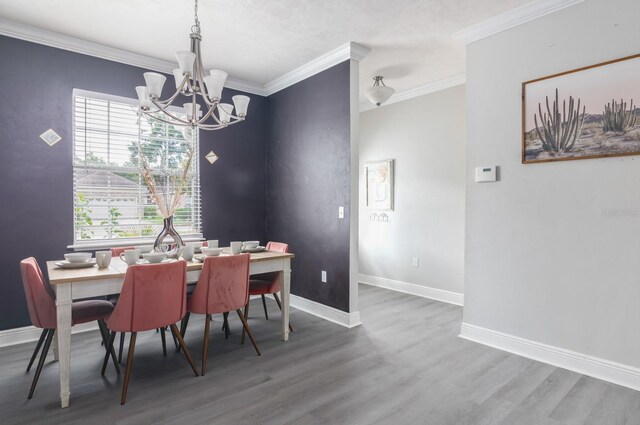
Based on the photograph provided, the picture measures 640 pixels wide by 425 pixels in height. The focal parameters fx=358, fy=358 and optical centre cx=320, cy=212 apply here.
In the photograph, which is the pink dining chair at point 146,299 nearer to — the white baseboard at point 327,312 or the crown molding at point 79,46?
the white baseboard at point 327,312

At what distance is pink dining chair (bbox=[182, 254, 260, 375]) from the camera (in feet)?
8.38

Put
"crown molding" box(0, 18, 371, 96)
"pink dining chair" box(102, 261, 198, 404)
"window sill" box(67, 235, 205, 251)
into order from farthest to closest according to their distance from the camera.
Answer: "window sill" box(67, 235, 205, 251), "crown molding" box(0, 18, 371, 96), "pink dining chair" box(102, 261, 198, 404)

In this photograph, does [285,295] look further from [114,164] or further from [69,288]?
[114,164]

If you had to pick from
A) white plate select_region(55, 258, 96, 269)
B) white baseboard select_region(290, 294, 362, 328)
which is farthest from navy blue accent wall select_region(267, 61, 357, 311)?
white plate select_region(55, 258, 96, 269)

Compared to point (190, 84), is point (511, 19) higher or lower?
higher

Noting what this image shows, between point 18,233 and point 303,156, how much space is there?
2779 millimetres

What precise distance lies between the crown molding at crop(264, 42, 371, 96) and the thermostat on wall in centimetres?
161

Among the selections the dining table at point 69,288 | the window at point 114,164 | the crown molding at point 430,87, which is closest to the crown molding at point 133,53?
the window at point 114,164

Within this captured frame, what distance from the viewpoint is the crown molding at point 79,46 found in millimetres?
3068

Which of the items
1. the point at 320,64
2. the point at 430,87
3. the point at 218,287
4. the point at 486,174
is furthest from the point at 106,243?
the point at 430,87

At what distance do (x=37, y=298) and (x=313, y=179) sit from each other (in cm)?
263

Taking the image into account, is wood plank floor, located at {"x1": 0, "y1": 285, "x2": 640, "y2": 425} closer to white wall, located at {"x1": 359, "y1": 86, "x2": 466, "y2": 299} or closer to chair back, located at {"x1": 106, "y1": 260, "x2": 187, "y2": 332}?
chair back, located at {"x1": 106, "y1": 260, "x2": 187, "y2": 332}

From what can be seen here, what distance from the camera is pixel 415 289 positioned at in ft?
15.7

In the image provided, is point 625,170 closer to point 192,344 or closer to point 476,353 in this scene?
point 476,353
